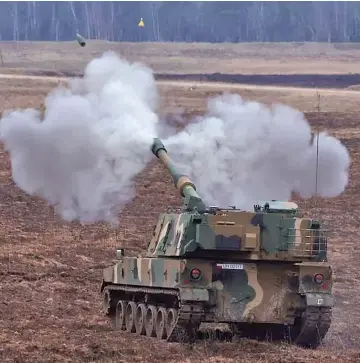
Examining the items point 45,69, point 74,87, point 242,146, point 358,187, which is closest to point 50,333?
point 242,146

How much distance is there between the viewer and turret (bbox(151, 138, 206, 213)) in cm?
2081

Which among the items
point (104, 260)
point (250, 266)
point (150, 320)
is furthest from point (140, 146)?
point (104, 260)

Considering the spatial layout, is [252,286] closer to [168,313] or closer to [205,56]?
[168,313]

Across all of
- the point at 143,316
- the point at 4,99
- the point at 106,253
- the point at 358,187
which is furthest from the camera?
the point at 4,99

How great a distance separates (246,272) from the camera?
66.0ft

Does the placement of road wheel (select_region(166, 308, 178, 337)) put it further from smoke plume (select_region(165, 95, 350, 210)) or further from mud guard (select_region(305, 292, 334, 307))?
smoke plume (select_region(165, 95, 350, 210))

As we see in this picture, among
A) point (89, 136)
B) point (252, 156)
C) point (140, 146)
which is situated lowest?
point (252, 156)

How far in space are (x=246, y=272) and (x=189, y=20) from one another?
77.9 meters

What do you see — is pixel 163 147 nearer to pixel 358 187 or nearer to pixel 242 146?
pixel 242 146

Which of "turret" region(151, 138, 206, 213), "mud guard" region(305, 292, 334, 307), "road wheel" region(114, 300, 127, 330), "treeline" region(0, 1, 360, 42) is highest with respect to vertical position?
"treeline" region(0, 1, 360, 42)

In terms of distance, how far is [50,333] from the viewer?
19891 millimetres

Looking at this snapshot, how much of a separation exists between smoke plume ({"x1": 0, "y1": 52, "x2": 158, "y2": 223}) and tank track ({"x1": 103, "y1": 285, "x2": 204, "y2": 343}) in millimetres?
3191

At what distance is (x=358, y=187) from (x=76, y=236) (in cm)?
1114

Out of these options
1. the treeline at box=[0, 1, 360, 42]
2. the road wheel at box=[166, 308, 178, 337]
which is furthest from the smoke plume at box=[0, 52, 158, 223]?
the treeline at box=[0, 1, 360, 42]
